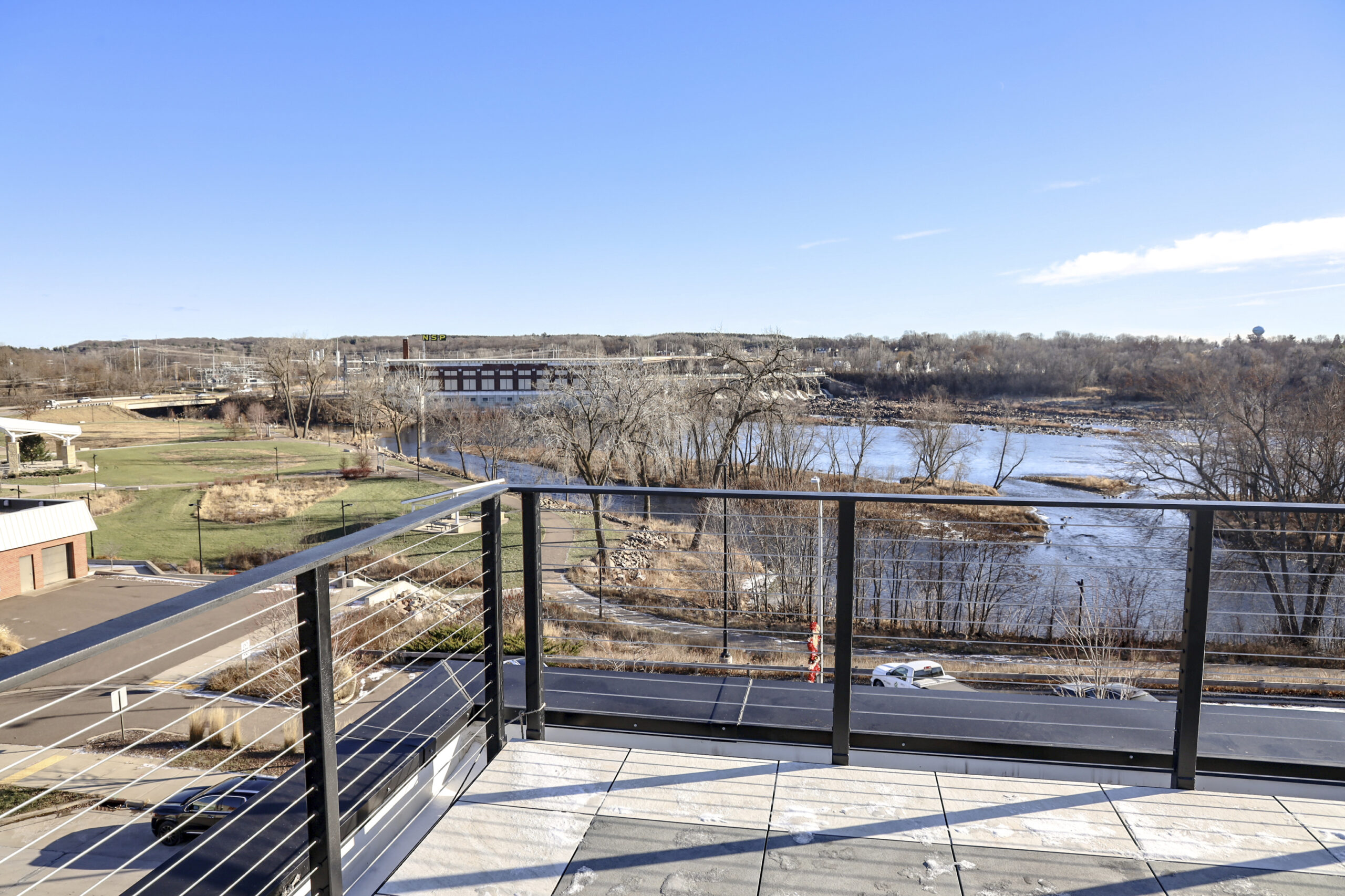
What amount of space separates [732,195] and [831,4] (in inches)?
881

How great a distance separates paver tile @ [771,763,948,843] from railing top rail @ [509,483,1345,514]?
0.85 metres

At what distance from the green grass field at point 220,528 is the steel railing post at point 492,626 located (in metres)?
20.1

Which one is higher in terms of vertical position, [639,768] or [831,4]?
[831,4]

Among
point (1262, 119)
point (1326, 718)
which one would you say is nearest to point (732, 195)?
point (1262, 119)

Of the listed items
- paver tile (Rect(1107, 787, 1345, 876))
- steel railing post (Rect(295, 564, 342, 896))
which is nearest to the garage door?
steel railing post (Rect(295, 564, 342, 896))

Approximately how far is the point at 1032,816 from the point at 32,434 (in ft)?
167

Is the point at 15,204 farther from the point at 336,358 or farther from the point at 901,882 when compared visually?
the point at 901,882

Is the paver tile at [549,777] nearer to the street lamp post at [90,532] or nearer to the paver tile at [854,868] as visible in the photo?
the paver tile at [854,868]

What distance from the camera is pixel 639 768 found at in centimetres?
239

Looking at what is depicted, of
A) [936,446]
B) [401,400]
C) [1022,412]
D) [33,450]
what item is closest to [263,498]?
[401,400]

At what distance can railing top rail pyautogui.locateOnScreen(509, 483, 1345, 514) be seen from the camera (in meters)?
2.12

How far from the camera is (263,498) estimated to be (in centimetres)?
3303

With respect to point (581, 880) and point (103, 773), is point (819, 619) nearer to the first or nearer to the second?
point (581, 880)

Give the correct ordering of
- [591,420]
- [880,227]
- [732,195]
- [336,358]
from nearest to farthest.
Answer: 1. [591,420]
2. [732,195]
3. [880,227]
4. [336,358]
